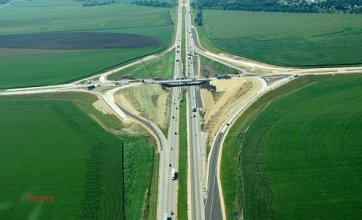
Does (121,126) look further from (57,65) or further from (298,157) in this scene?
(57,65)

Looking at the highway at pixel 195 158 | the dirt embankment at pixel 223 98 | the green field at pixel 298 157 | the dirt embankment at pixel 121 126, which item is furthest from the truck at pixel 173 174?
the dirt embankment at pixel 121 126

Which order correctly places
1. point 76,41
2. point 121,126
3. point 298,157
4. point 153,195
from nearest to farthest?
point 153,195 < point 298,157 < point 121,126 < point 76,41

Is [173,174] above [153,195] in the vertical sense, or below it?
above

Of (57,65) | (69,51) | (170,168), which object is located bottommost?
(170,168)

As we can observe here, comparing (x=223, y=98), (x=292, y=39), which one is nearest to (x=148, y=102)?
(x=223, y=98)

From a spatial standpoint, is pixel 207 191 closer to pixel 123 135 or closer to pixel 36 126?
pixel 123 135

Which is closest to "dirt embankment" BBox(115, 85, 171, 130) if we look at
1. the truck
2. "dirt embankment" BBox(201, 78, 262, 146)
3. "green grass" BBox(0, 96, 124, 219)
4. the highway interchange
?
the highway interchange
